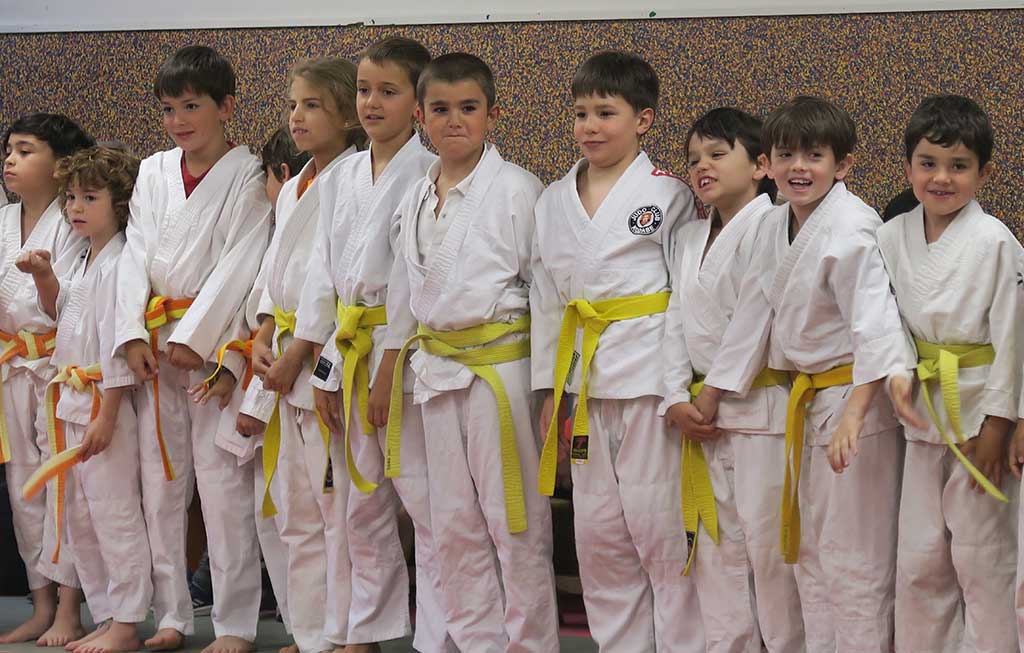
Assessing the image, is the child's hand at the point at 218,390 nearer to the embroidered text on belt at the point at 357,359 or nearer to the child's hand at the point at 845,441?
the embroidered text on belt at the point at 357,359

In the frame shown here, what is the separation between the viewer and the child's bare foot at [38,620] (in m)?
3.76

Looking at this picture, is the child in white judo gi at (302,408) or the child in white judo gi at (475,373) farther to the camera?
the child in white judo gi at (302,408)

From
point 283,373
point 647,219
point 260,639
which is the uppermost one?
point 647,219

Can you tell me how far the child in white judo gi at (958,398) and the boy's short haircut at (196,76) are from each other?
1923 millimetres

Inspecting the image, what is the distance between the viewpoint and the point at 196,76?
3.69m

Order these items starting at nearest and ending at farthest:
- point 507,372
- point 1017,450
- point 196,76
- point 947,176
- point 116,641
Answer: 1. point 1017,450
2. point 947,176
3. point 507,372
4. point 116,641
5. point 196,76

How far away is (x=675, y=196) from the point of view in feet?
10.1

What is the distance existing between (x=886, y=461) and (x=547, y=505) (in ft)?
2.58

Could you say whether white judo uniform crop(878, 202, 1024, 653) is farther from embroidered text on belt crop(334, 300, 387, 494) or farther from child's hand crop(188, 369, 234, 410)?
child's hand crop(188, 369, 234, 410)

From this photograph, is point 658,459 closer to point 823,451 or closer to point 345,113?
point 823,451

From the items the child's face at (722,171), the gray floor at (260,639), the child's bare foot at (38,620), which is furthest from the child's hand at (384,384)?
the child's bare foot at (38,620)

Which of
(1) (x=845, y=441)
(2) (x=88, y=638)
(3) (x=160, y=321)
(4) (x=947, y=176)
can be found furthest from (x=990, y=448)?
(2) (x=88, y=638)

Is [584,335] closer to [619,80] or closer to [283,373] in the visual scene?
[619,80]

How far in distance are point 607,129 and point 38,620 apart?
2.15 metres
